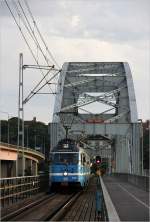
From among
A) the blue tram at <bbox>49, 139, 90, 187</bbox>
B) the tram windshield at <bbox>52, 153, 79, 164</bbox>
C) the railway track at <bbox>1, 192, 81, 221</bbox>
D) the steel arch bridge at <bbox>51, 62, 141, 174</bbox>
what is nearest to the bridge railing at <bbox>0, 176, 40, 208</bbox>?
the railway track at <bbox>1, 192, 81, 221</bbox>

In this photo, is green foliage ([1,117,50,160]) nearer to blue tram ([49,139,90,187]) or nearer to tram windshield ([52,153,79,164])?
blue tram ([49,139,90,187])

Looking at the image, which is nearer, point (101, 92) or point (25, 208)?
point (25, 208)

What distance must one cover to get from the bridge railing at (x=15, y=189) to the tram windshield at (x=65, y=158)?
1987 millimetres

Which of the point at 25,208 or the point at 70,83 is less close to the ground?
the point at 70,83

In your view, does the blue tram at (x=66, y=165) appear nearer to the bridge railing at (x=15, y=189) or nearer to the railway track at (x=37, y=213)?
the bridge railing at (x=15, y=189)

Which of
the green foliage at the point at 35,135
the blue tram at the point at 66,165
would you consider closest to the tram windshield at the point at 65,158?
the blue tram at the point at 66,165

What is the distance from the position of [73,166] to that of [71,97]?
5123 cm

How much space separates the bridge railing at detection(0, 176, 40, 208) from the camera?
25.0 m

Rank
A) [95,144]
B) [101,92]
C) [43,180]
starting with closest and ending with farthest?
[43,180] < [101,92] < [95,144]

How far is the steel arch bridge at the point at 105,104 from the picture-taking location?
81750 mm

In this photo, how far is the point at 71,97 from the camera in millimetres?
89562

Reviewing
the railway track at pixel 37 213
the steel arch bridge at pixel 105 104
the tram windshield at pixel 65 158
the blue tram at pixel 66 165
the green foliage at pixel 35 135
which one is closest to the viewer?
the railway track at pixel 37 213

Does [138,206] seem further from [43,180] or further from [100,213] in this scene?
[43,180]

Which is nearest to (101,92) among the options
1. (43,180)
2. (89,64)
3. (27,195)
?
(89,64)
